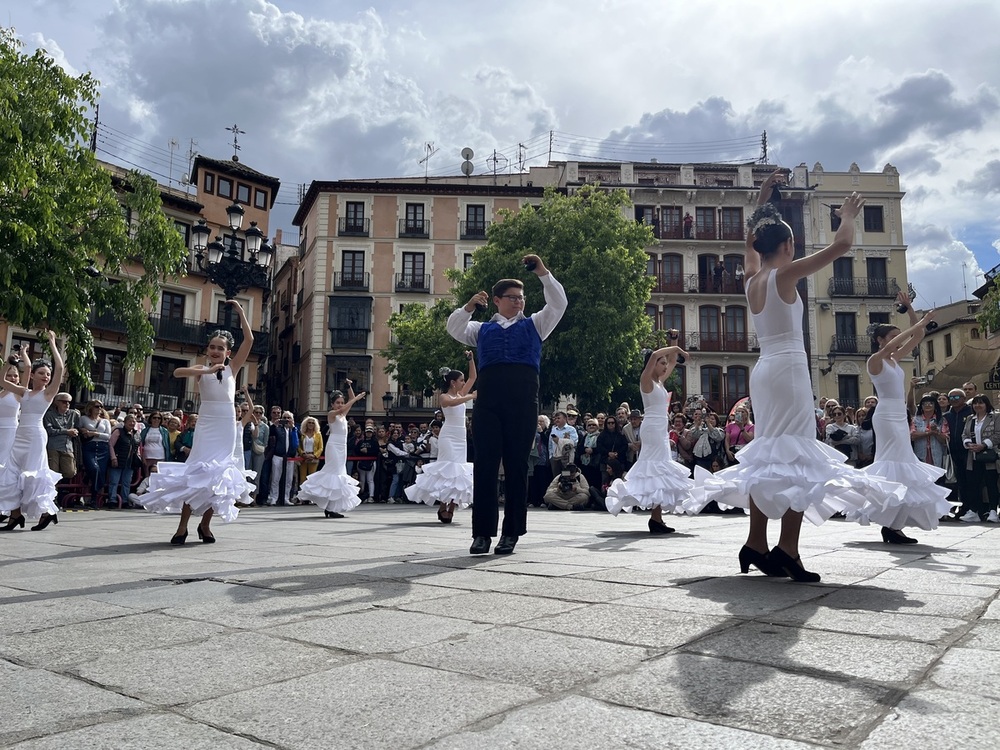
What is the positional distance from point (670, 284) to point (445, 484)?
1619 inches

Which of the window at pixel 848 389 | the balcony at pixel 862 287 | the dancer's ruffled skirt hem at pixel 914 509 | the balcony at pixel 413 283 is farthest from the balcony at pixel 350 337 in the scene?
the dancer's ruffled skirt hem at pixel 914 509

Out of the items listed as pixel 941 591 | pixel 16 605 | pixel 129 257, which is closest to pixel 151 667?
pixel 16 605

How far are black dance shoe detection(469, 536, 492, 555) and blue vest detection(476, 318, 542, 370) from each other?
1.33 metres

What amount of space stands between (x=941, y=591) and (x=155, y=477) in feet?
20.6

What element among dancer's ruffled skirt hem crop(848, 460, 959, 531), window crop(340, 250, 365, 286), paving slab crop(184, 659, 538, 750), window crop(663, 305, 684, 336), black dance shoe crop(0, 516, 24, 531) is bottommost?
black dance shoe crop(0, 516, 24, 531)

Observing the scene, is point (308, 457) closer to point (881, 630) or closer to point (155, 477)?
point (155, 477)

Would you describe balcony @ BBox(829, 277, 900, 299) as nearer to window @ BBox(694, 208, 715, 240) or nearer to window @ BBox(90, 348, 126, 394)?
window @ BBox(694, 208, 715, 240)

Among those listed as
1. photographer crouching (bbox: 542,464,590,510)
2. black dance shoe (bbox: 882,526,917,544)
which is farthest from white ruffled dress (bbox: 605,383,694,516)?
photographer crouching (bbox: 542,464,590,510)

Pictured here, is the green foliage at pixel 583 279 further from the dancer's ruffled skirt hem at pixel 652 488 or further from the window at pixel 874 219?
the dancer's ruffled skirt hem at pixel 652 488

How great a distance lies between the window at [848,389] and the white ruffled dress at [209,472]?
4623 cm

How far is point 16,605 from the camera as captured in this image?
379 centimetres

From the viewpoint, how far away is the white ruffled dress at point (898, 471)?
654 cm

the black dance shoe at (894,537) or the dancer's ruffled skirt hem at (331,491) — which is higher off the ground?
the dancer's ruffled skirt hem at (331,491)

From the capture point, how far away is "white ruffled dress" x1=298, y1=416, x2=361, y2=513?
40.9 feet
